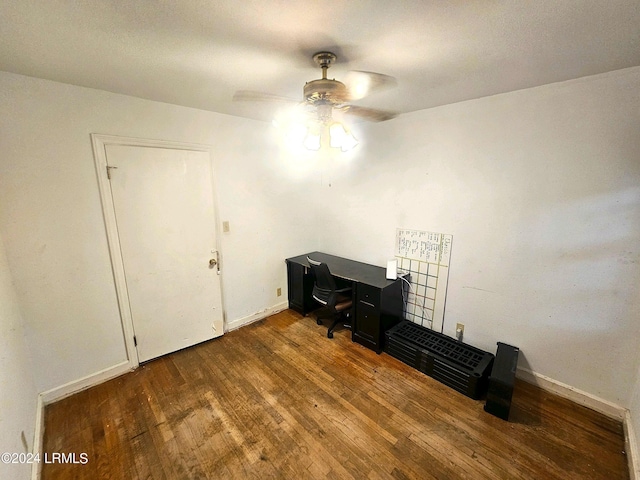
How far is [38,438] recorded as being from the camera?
169cm

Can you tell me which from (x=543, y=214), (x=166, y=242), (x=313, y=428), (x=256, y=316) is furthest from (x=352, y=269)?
(x=166, y=242)

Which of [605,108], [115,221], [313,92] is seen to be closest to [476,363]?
[605,108]

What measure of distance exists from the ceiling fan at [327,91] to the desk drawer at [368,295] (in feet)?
5.21

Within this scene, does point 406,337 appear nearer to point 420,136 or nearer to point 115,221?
point 420,136

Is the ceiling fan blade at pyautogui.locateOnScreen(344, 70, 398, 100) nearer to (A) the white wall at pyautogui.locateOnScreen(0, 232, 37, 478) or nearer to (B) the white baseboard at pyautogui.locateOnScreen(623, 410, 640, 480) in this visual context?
(A) the white wall at pyautogui.locateOnScreen(0, 232, 37, 478)

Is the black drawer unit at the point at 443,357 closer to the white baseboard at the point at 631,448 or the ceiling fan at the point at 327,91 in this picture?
the white baseboard at the point at 631,448

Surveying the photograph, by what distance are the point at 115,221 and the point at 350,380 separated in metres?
2.36

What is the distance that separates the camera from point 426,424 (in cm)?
184

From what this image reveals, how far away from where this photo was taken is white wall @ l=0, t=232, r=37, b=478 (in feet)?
4.17

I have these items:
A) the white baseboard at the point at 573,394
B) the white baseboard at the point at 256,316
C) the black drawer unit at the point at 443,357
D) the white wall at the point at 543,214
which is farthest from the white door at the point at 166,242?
the white baseboard at the point at 573,394

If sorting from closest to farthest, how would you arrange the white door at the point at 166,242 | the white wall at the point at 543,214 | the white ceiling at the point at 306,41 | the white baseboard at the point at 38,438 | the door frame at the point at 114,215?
the white ceiling at the point at 306,41 < the white baseboard at the point at 38,438 < the white wall at the point at 543,214 < the door frame at the point at 114,215 < the white door at the point at 166,242

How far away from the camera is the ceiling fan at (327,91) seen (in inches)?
55.6

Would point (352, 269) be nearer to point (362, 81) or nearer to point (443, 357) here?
point (443, 357)

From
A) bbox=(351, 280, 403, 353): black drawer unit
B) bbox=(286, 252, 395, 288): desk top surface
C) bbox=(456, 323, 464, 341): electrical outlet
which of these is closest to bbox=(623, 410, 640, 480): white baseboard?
bbox=(456, 323, 464, 341): electrical outlet
